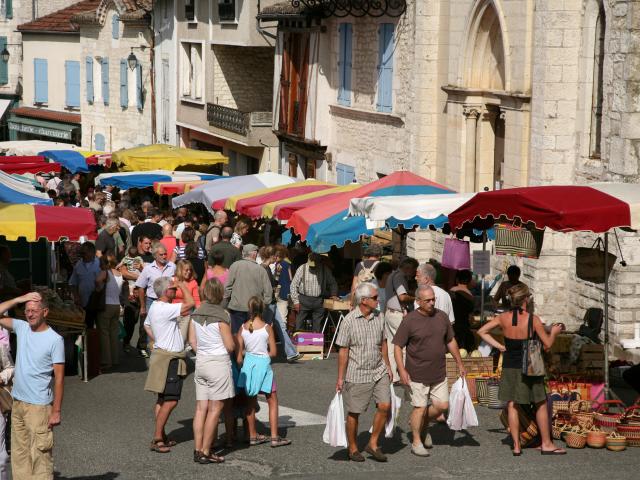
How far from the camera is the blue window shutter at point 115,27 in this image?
4600cm

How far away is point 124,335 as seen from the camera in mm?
17859

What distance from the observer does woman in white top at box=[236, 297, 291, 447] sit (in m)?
11.9

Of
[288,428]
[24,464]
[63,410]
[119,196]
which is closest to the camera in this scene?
[24,464]

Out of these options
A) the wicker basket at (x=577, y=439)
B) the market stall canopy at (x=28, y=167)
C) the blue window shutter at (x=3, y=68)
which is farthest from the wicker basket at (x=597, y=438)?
the blue window shutter at (x=3, y=68)

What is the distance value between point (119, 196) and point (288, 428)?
20262mm

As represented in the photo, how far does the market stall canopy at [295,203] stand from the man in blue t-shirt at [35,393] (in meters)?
9.35

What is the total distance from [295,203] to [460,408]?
323 inches

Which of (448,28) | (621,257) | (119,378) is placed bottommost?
(119,378)

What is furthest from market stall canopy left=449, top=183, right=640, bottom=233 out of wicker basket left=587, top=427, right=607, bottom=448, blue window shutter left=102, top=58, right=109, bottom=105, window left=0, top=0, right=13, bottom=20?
window left=0, top=0, right=13, bottom=20

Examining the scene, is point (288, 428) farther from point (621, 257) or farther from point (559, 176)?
point (559, 176)

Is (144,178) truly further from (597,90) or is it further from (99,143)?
(99,143)

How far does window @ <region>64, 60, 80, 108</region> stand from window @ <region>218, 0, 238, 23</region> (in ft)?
48.3

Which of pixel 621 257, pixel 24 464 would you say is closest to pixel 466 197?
pixel 621 257

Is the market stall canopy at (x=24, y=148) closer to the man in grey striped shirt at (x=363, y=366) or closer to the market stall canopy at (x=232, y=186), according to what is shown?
the market stall canopy at (x=232, y=186)
